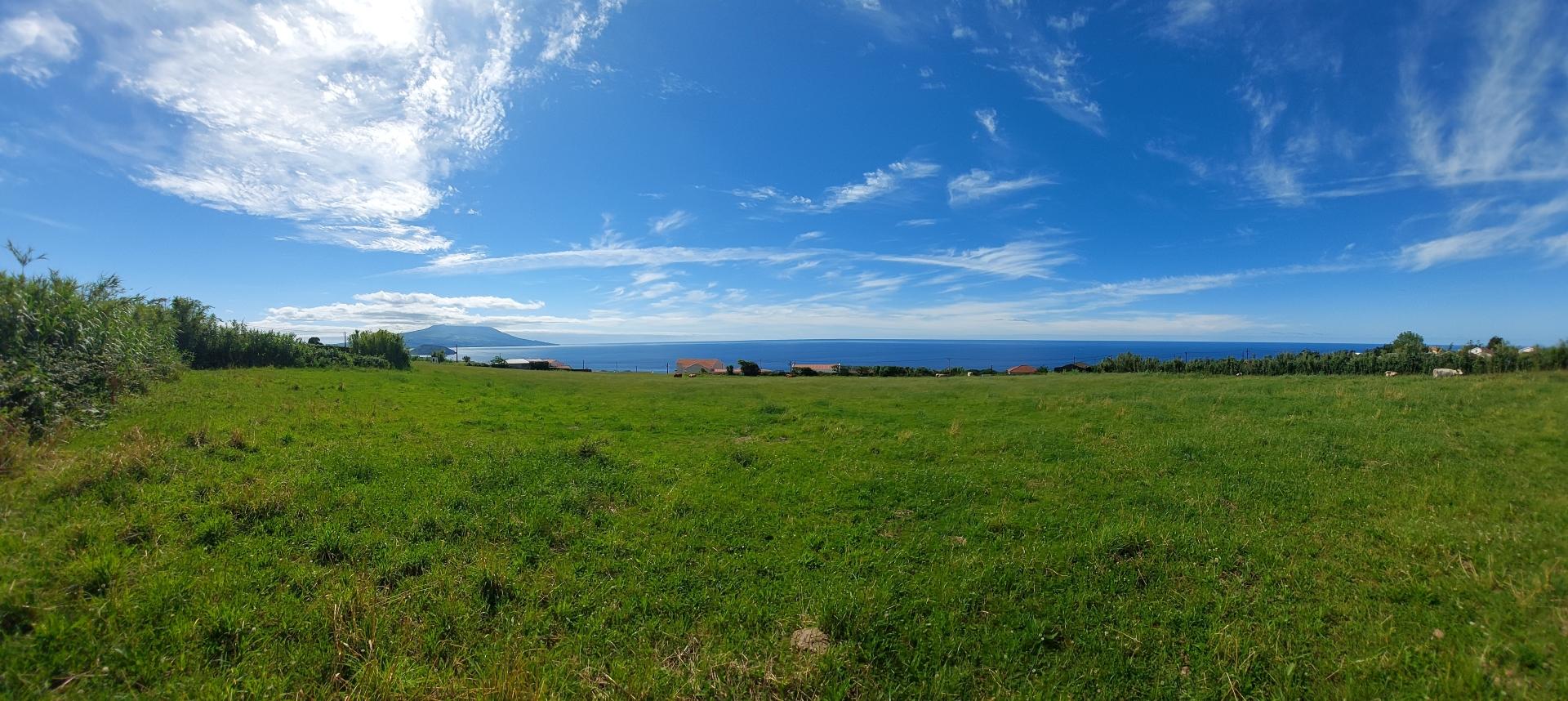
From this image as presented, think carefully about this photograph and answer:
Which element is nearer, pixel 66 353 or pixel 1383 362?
pixel 66 353

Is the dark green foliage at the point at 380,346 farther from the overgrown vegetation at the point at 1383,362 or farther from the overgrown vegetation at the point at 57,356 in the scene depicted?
the overgrown vegetation at the point at 1383,362

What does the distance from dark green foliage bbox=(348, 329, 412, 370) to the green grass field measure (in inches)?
2000

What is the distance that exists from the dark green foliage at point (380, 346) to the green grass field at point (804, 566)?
5080 centimetres

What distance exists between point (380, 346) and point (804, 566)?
65.2 meters

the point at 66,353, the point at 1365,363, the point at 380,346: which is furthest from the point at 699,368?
the point at 1365,363

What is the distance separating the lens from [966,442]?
1316 cm

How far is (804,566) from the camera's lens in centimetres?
632

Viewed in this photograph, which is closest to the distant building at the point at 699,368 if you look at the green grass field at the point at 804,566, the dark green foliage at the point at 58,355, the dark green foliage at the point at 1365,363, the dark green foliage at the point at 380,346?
the dark green foliage at the point at 380,346

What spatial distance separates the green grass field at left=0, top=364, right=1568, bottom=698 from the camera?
13.7ft

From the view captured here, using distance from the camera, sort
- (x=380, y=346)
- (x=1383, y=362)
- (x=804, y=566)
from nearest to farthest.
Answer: (x=804, y=566)
(x=1383, y=362)
(x=380, y=346)

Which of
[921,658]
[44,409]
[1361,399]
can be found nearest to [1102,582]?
[921,658]

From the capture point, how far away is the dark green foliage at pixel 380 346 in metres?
53.2

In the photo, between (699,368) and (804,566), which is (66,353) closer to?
(804,566)

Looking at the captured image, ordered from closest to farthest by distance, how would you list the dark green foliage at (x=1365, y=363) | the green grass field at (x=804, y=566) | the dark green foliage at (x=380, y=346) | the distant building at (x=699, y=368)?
1. the green grass field at (x=804, y=566)
2. the dark green foliage at (x=1365, y=363)
3. the dark green foliage at (x=380, y=346)
4. the distant building at (x=699, y=368)
